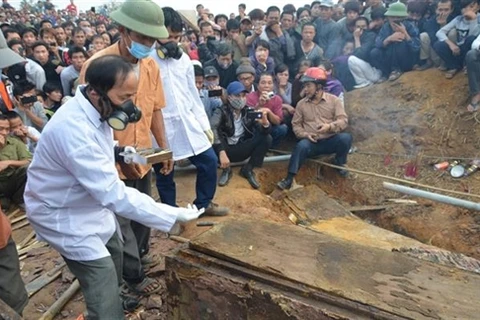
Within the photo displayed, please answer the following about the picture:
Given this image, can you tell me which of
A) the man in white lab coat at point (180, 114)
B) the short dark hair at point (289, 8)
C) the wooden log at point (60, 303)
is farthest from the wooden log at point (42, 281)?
the short dark hair at point (289, 8)

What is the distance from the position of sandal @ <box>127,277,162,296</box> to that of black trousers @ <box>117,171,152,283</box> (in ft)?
0.12

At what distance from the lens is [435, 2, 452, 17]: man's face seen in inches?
267

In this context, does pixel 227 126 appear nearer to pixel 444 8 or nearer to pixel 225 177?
pixel 225 177

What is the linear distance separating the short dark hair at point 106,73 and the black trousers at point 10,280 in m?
1.09

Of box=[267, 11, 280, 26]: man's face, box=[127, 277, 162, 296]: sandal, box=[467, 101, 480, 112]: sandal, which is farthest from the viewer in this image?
box=[267, 11, 280, 26]: man's face

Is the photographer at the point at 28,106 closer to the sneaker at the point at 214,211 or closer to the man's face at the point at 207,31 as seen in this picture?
the sneaker at the point at 214,211

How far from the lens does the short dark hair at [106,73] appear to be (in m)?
1.87

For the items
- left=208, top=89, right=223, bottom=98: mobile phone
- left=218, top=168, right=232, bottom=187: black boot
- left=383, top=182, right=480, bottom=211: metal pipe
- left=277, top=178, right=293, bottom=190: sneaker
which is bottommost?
left=277, top=178, right=293, bottom=190: sneaker

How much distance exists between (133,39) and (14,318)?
69.1 inches

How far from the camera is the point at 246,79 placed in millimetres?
5734

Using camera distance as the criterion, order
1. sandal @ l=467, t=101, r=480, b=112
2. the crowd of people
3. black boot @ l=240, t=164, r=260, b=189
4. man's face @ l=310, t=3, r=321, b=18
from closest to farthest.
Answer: the crowd of people → black boot @ l=240, t=164, r=260, b=189 → sandal @ l=467, t=101, r=480, b=112 → man's face @ l=310, t=3, r=321, b=18

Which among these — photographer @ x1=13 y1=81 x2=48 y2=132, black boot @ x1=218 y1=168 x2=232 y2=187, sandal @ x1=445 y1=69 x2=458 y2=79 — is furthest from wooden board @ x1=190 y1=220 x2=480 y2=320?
sandal @ x1=445 y1=69 x2=458 y2=79

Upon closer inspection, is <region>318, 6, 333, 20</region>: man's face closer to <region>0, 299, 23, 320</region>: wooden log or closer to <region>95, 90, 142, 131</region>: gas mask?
<region>95, 90, 142, 131</region>: gas mask

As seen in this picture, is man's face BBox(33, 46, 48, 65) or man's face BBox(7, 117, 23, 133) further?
man's face BBox(33, 46, 48, 65)
